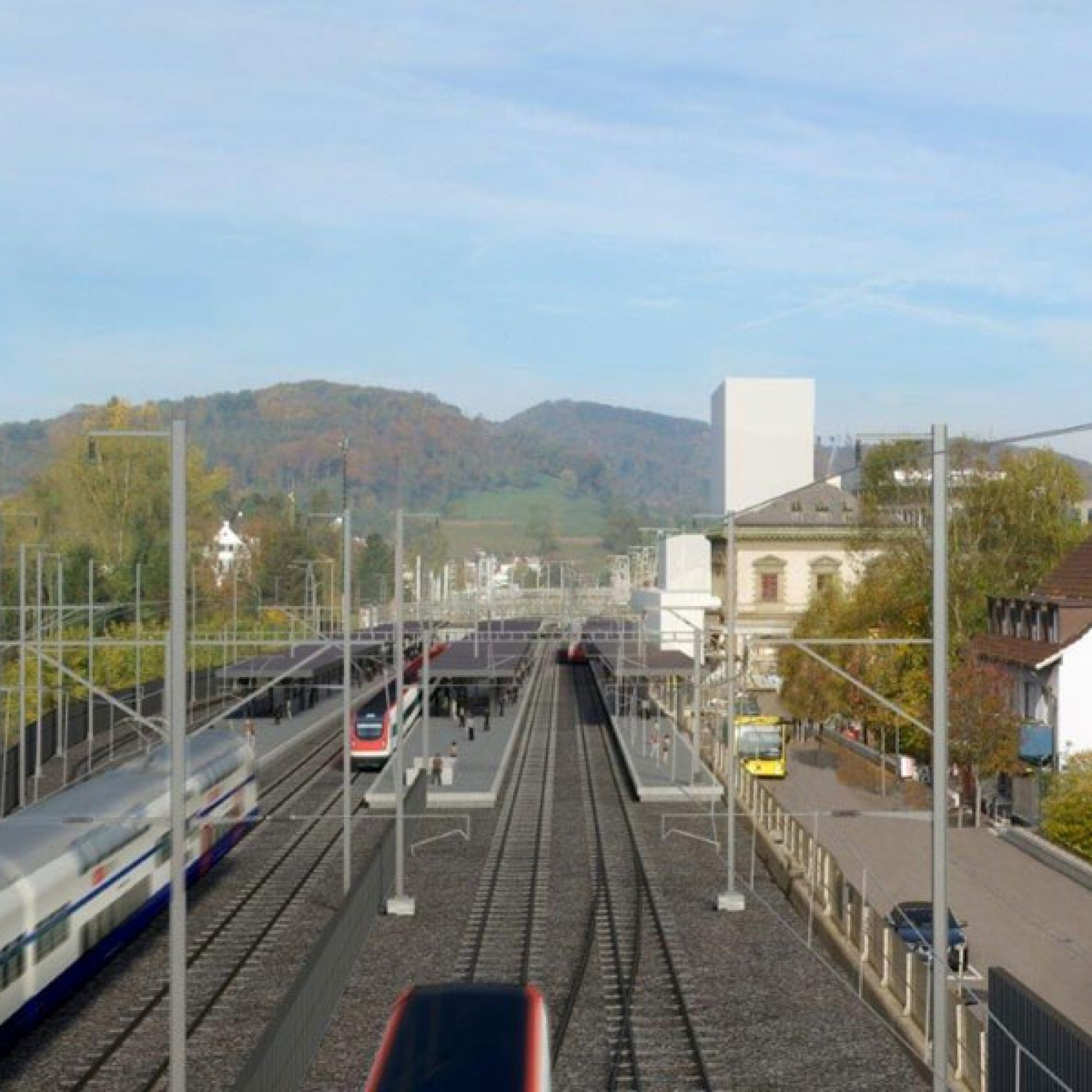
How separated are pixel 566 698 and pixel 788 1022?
202 feet

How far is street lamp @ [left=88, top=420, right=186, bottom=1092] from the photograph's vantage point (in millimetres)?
13258

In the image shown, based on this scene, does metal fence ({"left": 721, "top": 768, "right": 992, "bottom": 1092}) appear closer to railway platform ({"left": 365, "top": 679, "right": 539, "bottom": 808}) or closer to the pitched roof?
railway platform ({"left": 365, "top": 679, "right": 539, "bottom": 808})

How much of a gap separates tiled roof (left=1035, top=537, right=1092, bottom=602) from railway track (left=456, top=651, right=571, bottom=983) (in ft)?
47.8

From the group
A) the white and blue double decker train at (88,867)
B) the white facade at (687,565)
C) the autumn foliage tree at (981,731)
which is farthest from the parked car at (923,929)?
the white facade at (687,565)

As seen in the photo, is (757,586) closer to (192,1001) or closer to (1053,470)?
(1053,470)

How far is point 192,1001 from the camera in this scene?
20953 mm

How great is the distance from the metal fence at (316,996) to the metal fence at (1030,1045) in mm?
6394

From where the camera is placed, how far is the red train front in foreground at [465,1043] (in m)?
13.0

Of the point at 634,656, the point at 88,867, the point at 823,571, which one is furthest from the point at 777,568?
the point at 88,867

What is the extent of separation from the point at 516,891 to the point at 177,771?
1640 centimetres

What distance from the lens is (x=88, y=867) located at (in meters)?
20.7

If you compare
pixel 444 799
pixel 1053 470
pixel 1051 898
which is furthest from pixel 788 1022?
pixel 1053 470

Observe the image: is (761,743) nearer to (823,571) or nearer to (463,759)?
(463,759)

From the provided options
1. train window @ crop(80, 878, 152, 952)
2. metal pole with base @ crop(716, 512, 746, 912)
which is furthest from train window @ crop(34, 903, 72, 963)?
metal pole with base @ crop(716, 512, 746, 912)
